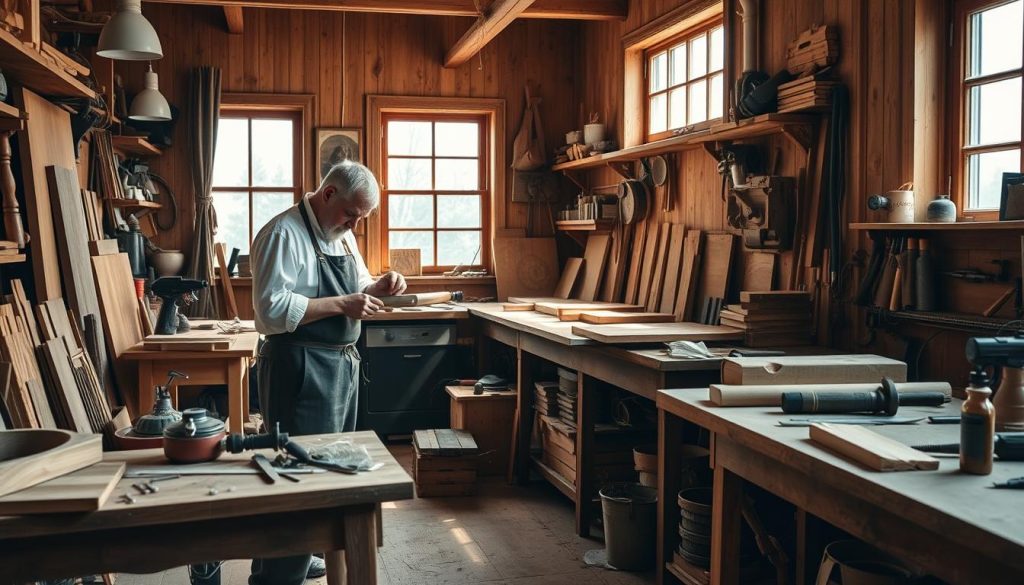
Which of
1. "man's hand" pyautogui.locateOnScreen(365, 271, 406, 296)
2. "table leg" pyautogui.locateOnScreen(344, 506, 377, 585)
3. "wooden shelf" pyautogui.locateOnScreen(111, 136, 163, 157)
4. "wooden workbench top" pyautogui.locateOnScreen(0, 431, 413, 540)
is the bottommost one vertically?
"table leg" pyautogui.locateOnScreen(344, 506, 377, 585)

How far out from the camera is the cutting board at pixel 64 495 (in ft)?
6.48

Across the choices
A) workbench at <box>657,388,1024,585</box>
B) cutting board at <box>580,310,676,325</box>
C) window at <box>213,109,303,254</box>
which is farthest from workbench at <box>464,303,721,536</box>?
window at <box>213,109,303,254</box>

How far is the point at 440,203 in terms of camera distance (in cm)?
773

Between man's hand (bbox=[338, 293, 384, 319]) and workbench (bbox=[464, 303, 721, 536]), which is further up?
man's hand (bbox=[338, 293, 384, 319])

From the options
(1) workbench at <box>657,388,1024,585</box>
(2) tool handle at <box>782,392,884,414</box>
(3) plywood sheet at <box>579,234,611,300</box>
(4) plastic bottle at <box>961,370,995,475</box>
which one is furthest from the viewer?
(3) plywood sheet at <box>579,234,611,300</box>

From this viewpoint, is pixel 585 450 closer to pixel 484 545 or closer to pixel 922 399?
pixel 484 545

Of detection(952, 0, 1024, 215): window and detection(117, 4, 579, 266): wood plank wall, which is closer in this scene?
detection(952, 0, 1024, 215): window

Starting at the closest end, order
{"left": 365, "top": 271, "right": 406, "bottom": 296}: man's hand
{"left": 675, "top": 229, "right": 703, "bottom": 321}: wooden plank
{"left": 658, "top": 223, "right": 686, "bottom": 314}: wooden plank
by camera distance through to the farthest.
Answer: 1. {"left": 365, "top": 271, "right": 406, "bottom": 296}: man's hand
2. {"left": 675, "top": 229, "right": 703, "bottom": 321}: wooden plank
3. {"left": 658, "top": 223, "right": 686, "bottom": 314}: wooden plank

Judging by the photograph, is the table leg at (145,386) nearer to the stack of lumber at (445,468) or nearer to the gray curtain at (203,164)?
the stack of lumber at (445,468)

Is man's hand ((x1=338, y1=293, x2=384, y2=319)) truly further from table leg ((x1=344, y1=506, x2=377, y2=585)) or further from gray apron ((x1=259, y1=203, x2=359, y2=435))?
table leg ((x1=344, y1=506, x2=377, y2=585))

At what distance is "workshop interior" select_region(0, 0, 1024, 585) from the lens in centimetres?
225

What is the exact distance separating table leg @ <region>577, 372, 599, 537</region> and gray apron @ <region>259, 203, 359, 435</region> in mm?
1481

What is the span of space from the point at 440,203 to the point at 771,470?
5418 mm

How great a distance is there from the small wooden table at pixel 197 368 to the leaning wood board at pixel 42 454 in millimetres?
2392
